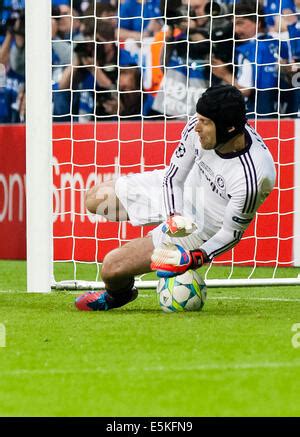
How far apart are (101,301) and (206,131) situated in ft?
3.85

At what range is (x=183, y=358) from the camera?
4633mm

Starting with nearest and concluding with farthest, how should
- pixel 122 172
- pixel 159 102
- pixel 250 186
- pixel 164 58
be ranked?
pixel 250 186 < pixel 122 172 < pixel 164 58 < pixel 159 102

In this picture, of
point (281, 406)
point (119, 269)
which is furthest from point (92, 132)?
point (281, 406)

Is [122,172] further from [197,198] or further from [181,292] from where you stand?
[181,292]

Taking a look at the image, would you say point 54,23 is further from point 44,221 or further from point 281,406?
point 281,406

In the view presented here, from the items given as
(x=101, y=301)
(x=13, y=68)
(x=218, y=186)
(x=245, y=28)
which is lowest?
(x=101, y=301)

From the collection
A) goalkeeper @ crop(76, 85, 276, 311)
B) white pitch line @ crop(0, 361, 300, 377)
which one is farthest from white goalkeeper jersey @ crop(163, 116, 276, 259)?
white pitch line @ crop(0, 361, 300, 377)

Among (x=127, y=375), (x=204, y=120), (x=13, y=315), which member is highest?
(x=204, y=120)

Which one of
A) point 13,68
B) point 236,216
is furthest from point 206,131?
point 13,68

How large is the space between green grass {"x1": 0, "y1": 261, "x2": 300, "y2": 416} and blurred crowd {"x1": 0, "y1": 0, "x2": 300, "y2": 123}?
3.32 m

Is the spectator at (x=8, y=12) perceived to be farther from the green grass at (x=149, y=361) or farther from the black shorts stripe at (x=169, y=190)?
the black shorts stripe at (x=169, y=190)

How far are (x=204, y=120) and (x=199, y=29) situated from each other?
4.27 m

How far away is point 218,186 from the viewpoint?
619cm

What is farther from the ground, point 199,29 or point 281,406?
point 199,29
